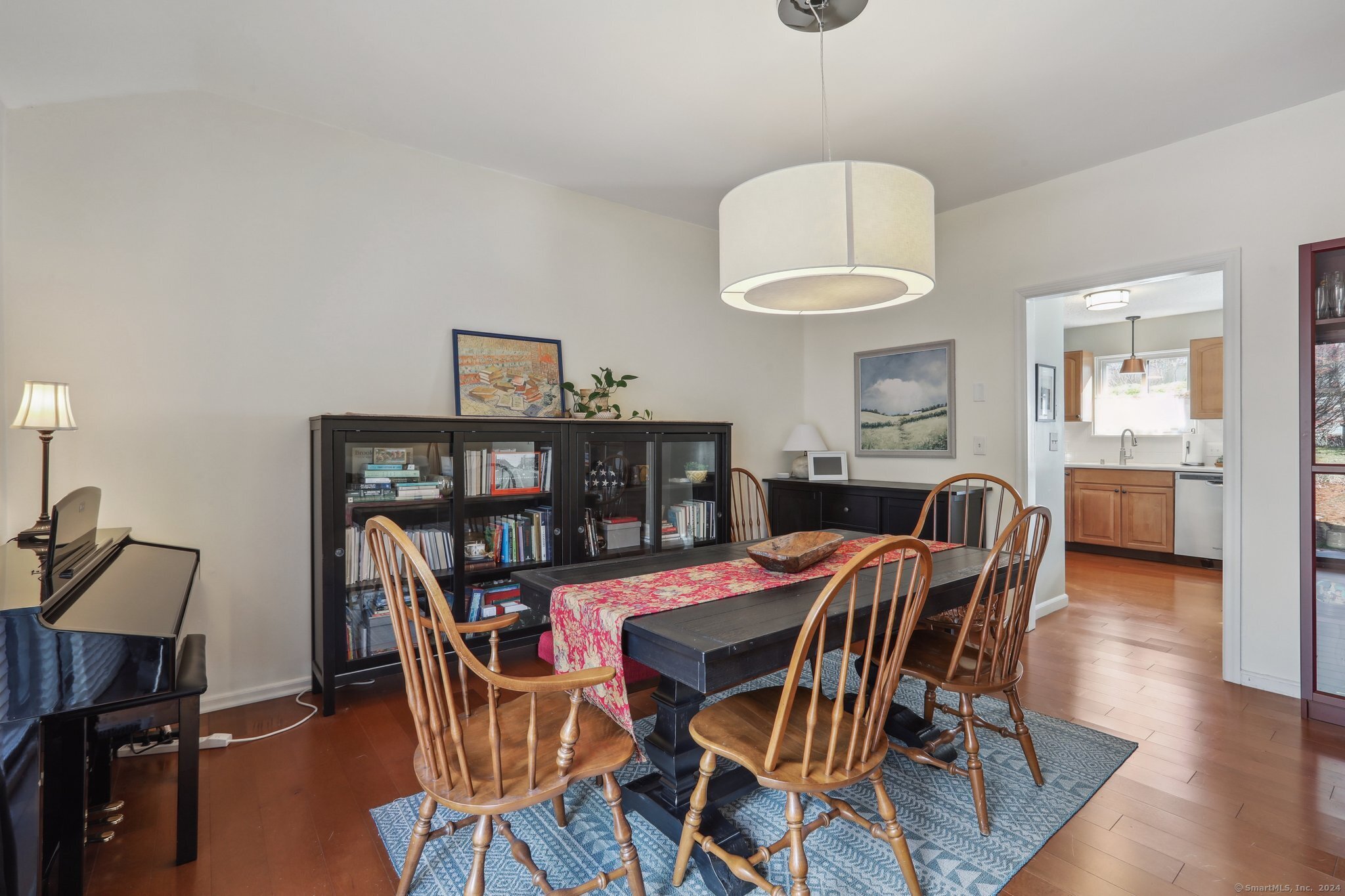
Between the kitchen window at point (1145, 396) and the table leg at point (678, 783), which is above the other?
the kitchen window at point (1145, 396)

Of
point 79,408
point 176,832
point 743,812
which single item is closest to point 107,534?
point 79,408

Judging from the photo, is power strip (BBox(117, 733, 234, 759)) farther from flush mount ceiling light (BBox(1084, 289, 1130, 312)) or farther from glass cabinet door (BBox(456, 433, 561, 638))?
flush mount ceiling light (BBox(1084, 289, 1130, 312))

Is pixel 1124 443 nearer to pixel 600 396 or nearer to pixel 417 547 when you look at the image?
pixel 600 396

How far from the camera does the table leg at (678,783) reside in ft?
5.73

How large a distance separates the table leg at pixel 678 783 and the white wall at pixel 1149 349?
6.02 meters

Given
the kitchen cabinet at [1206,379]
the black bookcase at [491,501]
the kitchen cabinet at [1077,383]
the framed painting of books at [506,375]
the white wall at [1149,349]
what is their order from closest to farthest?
the black bookcase at [491,501]
the framed painting of books at [506,375]
the kitchen cabinet at [1206,379]
the white wall at [1149,349]
the kitchen cabinet at [1077,383]

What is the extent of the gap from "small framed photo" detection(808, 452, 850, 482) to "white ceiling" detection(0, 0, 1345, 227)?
2.01 meters

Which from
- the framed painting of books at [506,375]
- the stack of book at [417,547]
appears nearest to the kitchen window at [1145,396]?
the framed painting of books at [506,375]

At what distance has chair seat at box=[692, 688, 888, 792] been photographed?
141 cm

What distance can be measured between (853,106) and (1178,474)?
4895 millimetres

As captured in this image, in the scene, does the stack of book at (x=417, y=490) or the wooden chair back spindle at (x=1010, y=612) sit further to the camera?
the stack of book at (x=417, y=490)

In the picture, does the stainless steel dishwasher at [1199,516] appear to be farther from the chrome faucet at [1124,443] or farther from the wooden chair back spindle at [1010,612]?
the wooden chair back spindle at [1010,612]

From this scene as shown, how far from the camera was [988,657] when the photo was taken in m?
2.13

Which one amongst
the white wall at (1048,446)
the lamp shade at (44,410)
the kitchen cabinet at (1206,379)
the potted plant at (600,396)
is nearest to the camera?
the lamp shade at (44,410)
